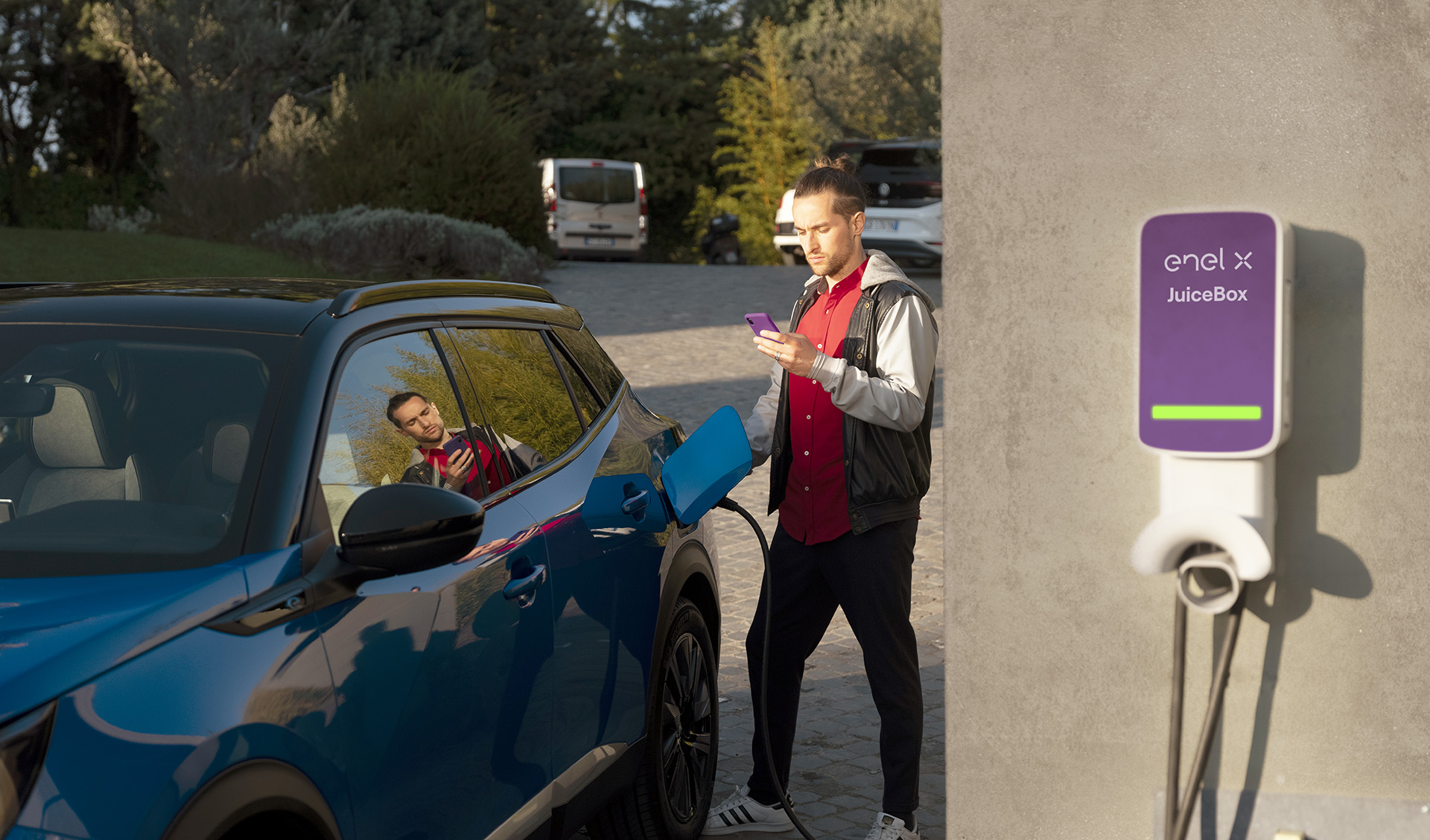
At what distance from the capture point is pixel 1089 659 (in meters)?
2.46

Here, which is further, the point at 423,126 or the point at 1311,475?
the point at 423,126

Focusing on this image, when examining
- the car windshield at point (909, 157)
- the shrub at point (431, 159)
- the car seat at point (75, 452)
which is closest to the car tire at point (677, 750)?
the car seat at point (75, 452)

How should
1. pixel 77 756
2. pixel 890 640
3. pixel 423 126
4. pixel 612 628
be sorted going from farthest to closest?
A: pixel 423 126 < pixel 890 640 < pixel 612 628 < pixel 77 756

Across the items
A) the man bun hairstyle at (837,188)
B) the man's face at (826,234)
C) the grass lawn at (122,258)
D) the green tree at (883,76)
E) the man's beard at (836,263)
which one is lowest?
the grass lawn at (122,258)

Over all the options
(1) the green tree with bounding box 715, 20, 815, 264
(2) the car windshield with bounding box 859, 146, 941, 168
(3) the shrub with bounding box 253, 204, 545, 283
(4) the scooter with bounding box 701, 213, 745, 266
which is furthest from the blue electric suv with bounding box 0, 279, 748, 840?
(1) the green tree with bounding box 715, 20, 815, 264

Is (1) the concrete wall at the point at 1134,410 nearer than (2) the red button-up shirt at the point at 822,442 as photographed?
Yes

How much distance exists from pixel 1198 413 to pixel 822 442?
5.88 feet

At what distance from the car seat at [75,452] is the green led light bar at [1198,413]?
1.90m

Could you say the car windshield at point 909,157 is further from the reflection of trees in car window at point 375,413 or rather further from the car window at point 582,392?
the reflection of trees in car window at point 375,413

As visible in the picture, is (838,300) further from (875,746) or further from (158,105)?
(158,105)

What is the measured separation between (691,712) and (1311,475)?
2327 mm

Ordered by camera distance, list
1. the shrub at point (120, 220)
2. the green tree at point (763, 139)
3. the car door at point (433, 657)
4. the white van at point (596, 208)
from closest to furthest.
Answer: the car door at point (433, 657) < the shrub at point (120, 220) < the white van at point (596, 208) < the green tree at point (763, 139)

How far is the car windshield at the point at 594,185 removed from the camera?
104 feet

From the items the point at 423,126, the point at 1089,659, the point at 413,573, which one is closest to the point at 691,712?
the point at 413,573
